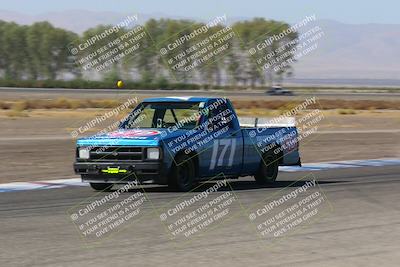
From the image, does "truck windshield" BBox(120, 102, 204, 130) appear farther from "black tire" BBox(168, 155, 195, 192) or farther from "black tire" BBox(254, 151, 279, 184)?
"black tire" BBox(254, 151, 279, 184)

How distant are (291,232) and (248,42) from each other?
12916 centimetres

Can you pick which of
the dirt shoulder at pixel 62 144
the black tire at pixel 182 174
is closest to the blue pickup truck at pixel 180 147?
the black tire at pixel 182 174

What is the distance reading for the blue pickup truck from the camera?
1280cm

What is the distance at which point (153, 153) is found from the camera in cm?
1273

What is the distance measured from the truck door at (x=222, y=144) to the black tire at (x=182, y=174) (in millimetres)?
250

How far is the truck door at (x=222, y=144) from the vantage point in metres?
13.6

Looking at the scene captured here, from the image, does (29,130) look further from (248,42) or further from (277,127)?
(248,42)

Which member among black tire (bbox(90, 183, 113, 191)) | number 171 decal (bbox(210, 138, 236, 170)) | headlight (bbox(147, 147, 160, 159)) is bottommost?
black tire (bbox(90, 183, 113, 191))

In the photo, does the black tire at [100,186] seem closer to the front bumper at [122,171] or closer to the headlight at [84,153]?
the front bumper at [122,171]

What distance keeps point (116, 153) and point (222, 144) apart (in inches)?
75.3

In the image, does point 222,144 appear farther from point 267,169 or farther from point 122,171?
point 122,171

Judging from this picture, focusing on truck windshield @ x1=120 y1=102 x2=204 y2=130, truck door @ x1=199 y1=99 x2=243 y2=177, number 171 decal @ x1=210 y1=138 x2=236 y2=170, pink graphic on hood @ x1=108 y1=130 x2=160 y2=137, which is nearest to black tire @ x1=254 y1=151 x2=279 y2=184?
truck door @ x1=199 y1=99 x2=243 y2=177

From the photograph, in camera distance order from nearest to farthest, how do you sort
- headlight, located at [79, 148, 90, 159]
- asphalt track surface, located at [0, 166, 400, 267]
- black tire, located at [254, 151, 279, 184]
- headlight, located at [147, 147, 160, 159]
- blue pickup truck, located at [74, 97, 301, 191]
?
asphalt track surface, located at [0, 166, 400, 267], headlight, located at [147, 147, 160, 159], blue pickup truck, located at [74, 97, 301, 191], headlight, located at [79, 148, 90, 159], black tire, located at [254, 151, 279, 184]

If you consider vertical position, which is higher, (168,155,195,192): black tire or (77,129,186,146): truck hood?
(77,129,186,146): truck hood
